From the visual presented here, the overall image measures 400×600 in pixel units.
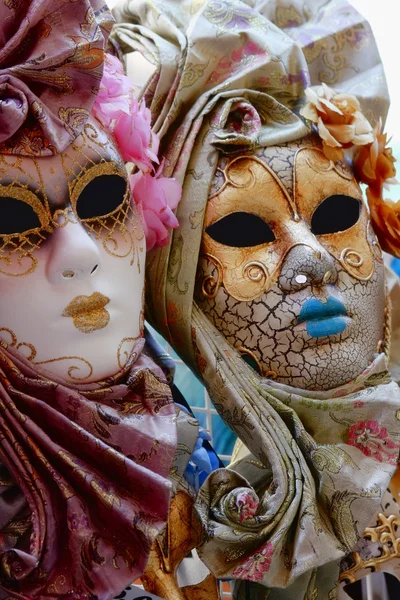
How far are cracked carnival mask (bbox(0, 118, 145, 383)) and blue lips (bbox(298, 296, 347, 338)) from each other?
246 millimetres

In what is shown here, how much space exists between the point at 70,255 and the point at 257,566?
1.36 feet

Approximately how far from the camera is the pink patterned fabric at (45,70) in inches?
38.3

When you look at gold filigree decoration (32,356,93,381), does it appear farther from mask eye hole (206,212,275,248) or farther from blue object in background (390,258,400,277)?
blue object in background (390,258,400,277)

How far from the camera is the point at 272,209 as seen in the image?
1242mm

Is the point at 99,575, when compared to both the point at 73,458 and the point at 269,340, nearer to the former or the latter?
the point at 73,458

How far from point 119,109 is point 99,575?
533 millimetres

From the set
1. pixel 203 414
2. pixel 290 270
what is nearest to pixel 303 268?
pixel 290 270

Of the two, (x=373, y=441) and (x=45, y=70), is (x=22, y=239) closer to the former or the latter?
(x=45, y=70)

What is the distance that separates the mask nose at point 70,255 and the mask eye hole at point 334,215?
37 centimetres

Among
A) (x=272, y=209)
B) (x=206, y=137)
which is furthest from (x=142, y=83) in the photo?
(x=272, y=209)

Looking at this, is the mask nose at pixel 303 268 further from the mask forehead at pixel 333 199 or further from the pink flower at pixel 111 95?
the pink flower at pixel 111 95

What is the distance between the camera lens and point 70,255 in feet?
3.25

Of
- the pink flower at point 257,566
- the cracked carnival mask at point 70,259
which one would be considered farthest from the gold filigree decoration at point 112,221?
the pink flower at point 257,566

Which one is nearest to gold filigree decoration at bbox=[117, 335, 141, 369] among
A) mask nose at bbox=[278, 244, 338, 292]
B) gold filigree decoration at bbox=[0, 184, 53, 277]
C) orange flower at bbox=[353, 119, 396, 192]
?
gold filigree decoration at bbox=[0, 184, 53, 277]
